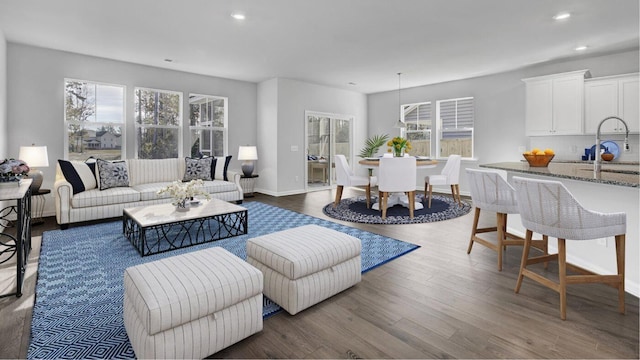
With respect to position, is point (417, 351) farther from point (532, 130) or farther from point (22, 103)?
point (22, 103)

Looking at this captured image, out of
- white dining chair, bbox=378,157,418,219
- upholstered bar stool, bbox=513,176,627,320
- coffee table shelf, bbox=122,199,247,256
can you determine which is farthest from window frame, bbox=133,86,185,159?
upholstered bar stool, bbox=513,176,627,320

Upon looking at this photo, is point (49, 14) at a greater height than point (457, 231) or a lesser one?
greater

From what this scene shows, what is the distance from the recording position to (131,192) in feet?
15.6

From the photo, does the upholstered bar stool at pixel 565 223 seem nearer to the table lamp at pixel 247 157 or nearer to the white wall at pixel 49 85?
the table lamp at pixel 247 157

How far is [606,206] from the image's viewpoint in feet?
8.68

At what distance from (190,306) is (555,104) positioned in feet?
20.5

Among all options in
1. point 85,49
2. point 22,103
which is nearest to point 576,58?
point 85,49

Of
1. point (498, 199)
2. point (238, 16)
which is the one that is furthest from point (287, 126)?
point (498, 199)

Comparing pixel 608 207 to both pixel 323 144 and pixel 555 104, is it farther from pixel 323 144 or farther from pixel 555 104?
pixel 323 144

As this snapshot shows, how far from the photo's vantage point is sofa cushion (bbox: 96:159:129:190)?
4.79 m

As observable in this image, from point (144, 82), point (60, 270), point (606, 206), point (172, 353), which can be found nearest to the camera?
point (172, 353)

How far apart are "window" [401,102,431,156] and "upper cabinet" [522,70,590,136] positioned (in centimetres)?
231

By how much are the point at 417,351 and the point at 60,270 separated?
2.94 meters

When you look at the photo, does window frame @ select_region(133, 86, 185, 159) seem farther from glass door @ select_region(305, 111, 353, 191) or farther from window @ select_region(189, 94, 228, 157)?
glass door @ select_region(305, 111, 353, 191)
